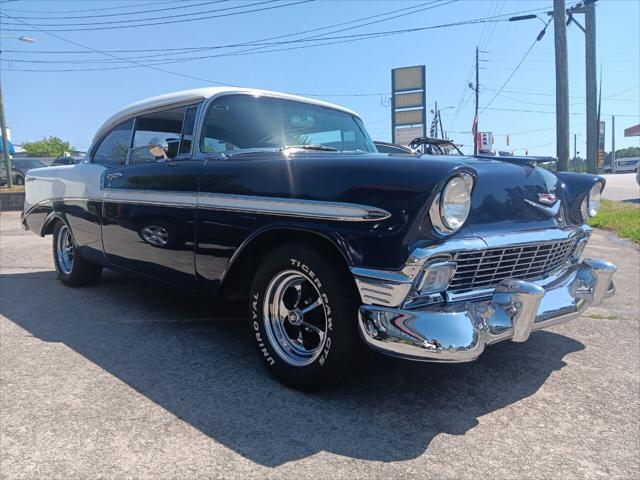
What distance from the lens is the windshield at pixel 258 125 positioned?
128 inches

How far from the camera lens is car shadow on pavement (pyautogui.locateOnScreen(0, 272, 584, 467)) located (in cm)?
214

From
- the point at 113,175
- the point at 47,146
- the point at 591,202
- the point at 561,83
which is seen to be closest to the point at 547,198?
the point at 591,202

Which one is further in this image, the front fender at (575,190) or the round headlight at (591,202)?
the round headlight at (591,202)

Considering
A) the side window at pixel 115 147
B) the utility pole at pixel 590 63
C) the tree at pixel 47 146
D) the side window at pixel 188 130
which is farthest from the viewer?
the tree at pixel 47 146

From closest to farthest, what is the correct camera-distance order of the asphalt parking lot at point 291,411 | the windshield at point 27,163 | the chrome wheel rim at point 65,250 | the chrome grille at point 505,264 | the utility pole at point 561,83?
1. the asphalt parking lot at point 291,411
2. the chrome grille at point 505,264
3. the chrome wheel rim at point 65,250
4. the utility pole at point 561,83
5. the windshield at point 27,163

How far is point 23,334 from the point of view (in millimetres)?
3521

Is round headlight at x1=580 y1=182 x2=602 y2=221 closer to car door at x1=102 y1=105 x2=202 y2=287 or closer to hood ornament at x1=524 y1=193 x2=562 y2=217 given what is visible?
hood ornament at x1=524 y1=193 x2=562 y2=217

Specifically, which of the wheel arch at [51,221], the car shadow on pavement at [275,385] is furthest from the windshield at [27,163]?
the car shadow on pavement at [275,385]

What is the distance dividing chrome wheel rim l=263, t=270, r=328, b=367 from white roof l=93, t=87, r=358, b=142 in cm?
148

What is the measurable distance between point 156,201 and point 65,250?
2383 mm

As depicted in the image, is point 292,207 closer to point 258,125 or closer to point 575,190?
point 258,125

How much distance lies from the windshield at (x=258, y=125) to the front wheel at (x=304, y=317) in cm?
98

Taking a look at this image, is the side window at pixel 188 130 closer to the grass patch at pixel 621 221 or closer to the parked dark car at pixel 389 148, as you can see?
the parked dark car at pixel 389 148

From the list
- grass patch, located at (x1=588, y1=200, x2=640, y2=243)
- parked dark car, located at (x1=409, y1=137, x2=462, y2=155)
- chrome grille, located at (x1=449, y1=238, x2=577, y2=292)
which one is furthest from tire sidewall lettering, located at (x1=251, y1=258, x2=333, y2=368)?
grass patch, located at (x1=588, y1=200, x2=640, y2=243)
